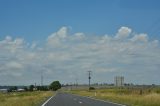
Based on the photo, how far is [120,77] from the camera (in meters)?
104

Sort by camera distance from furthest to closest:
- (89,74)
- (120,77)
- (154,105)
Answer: (89,74) < (120,77) < (154,105)

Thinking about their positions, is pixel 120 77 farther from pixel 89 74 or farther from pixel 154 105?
pixel 154 105

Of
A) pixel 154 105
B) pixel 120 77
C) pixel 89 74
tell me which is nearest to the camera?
pixel 154 105

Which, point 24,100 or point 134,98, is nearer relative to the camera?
point 134,98

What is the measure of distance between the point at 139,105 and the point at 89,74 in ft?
428

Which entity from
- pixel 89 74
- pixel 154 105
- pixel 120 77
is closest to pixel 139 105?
pixel 154 105

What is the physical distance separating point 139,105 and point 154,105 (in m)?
1.75

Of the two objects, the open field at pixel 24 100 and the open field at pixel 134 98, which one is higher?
the open field at pixel 134 98

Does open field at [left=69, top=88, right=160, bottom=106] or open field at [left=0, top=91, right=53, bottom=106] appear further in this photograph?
open field at [left=0, top=91, right=53, bottom=106]

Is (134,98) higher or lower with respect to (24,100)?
higher

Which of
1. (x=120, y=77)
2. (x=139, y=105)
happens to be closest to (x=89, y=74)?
(x=120, y=77)

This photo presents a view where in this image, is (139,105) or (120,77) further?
(120,77)

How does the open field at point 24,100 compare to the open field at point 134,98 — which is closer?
the open field at point 134,98

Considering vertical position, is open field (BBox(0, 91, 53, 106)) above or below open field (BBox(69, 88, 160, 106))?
below
